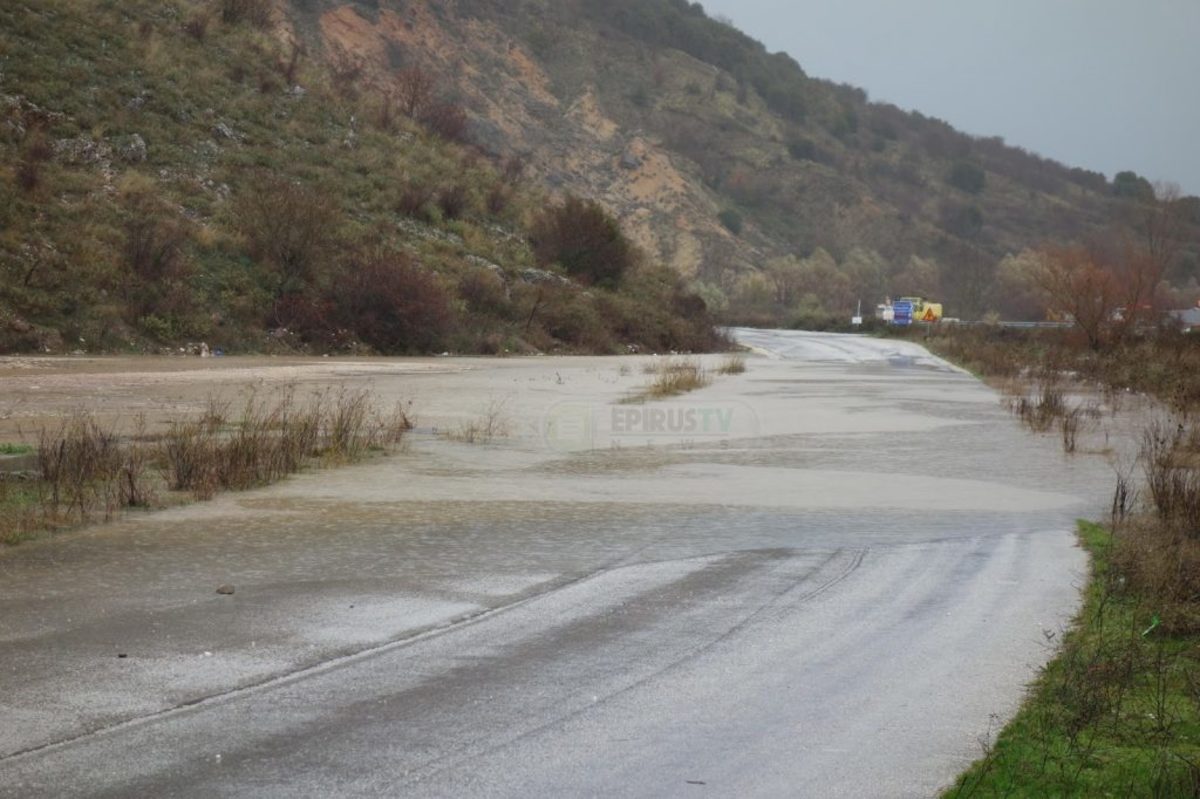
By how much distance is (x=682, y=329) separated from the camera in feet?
192

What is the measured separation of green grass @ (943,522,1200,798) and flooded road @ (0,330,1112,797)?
195 millimetres

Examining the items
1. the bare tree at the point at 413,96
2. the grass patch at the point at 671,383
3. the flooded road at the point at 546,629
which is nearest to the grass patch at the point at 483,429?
the flooded road at the point at 546,629

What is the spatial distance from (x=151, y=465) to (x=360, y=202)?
38886mm

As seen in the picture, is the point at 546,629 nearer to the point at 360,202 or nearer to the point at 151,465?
the point at 151,465

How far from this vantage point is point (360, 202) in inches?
2087

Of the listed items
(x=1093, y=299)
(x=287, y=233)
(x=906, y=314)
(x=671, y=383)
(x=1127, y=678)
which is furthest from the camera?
(x=906, y=314)

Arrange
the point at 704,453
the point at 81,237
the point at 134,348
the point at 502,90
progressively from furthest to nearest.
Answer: the point at 502,90 → the point at 81,237 → the point at 134,348 → the point at 704,453

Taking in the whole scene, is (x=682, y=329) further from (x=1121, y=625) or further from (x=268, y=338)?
(x=1121, y=625)

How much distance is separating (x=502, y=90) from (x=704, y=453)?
9759 cm

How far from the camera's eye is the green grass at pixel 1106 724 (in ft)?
18.8

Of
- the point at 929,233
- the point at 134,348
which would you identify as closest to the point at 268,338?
the point at 134,348

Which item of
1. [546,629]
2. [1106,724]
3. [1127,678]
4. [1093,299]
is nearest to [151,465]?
[546,629]

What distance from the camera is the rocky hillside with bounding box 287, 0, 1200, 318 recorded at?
107062mm

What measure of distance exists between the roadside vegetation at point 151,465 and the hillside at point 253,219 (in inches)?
683
